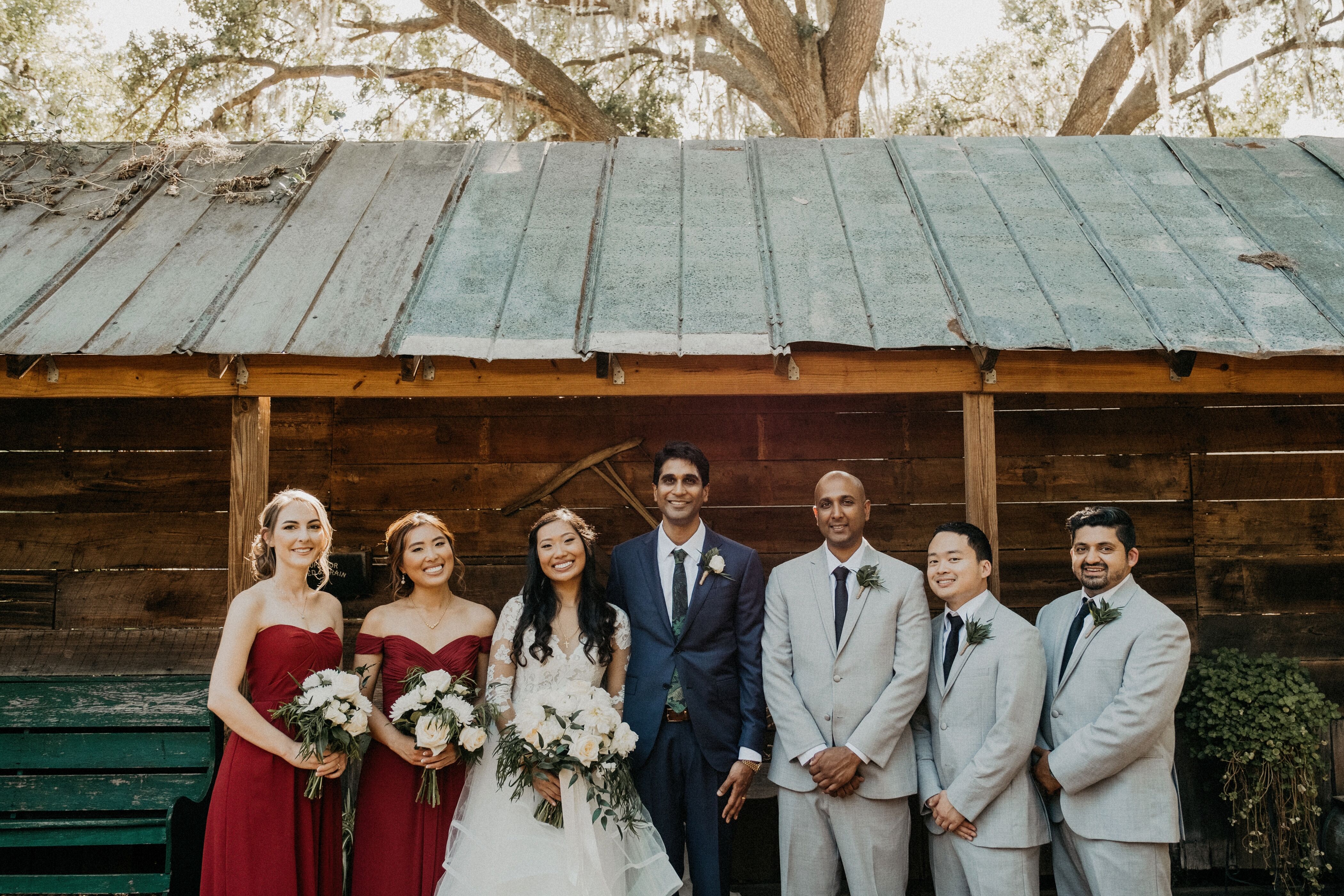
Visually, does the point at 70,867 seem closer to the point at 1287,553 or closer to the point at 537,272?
the point at 537,272

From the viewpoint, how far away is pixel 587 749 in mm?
3289

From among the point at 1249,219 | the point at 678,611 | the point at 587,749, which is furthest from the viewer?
the point at 1249,219

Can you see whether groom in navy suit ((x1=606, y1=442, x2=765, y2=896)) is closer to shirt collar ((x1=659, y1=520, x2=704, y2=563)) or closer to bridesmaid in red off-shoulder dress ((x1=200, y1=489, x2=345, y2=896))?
shirt collar ((x1=659, y1=520, x2=704, y2=563))

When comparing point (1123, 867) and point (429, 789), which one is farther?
point (429, 789)

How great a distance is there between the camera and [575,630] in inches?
148

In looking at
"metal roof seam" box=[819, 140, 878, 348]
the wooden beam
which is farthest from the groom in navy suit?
"metal roof seam" box=[819, 140, 878, 348]

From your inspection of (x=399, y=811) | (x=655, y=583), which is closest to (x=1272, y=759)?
(x=655, y=583)

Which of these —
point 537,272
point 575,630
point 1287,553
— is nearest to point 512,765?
point 575,630

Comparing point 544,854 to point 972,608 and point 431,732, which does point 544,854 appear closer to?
point 431,732

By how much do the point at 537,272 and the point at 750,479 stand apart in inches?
88.5

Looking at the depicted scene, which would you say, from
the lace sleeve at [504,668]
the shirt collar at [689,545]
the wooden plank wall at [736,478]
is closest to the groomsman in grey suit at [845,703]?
the shirt collar at [689,545]

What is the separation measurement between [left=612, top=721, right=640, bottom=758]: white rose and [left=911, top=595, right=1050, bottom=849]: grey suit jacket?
3.98 feet

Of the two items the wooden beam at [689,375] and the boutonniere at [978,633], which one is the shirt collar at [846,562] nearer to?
the boutonniere at [978,633]

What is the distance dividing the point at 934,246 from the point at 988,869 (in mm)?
3015
